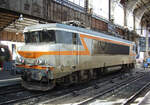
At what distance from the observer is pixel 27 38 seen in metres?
8.72

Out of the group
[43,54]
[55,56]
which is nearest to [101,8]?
[55,56]

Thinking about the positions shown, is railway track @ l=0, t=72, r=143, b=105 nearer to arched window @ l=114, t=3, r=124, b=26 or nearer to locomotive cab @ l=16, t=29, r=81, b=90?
locomotive cab @ l=16, t=29, r=81, b=90

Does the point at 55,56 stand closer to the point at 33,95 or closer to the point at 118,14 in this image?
the point at 33,95

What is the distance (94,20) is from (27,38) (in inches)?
622

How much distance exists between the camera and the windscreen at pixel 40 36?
25.9 feet

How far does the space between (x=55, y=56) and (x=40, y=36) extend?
4.92 ft

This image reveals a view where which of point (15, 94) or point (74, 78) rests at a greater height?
point (74, 78)

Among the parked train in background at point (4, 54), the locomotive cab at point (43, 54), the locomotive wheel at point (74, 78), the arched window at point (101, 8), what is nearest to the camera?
the locomotive cab at point (43, 54)

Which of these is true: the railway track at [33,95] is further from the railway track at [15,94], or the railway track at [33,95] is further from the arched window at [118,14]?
the arched window at [118,14]

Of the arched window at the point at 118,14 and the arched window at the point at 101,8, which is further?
the arched window at the point at 118,14

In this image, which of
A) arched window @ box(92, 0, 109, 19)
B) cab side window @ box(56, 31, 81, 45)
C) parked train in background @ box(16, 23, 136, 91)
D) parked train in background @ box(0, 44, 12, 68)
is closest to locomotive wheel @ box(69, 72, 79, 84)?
parked train in background @ box(16, 23, 136, 91)

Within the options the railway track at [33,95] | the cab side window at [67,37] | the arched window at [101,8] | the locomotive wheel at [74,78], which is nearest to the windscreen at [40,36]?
the cab side window at [67,37]

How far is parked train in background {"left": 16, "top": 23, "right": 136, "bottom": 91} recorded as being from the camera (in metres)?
7.44

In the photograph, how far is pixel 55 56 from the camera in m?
7.48
